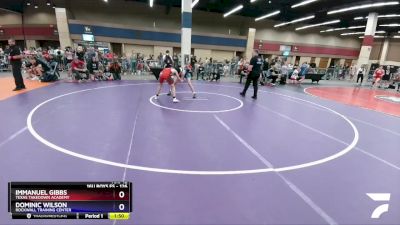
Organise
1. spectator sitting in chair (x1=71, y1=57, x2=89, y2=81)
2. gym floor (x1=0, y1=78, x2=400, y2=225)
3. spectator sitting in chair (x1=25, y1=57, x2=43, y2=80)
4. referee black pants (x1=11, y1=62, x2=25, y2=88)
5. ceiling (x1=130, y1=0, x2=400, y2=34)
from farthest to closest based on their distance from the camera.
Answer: ceiling (x1=130, y1=0, x2=400, y2=34) → spectator sitting in chair (x1=25, y1=57, x2=43, y2=80) → spectator sitting in chair (x1=71, y1=57, x2=89, y2=81) → referee black pants (x1=11, y1=62, x2=25, y2=88) → gym floor (x1=0, y1=78, x2=400, y2=225)

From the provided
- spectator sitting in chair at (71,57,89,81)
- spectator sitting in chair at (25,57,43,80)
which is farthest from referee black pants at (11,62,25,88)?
spectator sitting in chair at (25,57,43,80)

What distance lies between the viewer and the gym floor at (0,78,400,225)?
9.66 ft

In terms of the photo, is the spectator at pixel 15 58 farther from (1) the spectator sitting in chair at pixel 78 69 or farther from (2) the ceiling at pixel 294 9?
(2) the ceiling at pixel 294 9

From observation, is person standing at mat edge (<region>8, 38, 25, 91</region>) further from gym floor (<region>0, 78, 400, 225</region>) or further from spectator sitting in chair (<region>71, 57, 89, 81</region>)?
spectator sitting in chair (<region>71, 57, 89, 81</region>)

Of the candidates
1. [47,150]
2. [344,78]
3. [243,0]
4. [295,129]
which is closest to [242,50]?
[243,0]

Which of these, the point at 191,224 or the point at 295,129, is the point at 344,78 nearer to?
the point at 295,129

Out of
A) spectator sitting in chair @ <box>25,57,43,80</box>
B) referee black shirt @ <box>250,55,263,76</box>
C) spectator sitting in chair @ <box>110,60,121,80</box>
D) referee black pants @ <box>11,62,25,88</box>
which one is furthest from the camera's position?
spectator sitting in chair @ <box>110,60,121,80</box>

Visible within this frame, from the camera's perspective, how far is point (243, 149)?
4.73 m

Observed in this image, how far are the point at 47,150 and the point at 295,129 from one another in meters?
5.65

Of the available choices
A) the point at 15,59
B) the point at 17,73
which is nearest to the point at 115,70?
the point at 17,73
